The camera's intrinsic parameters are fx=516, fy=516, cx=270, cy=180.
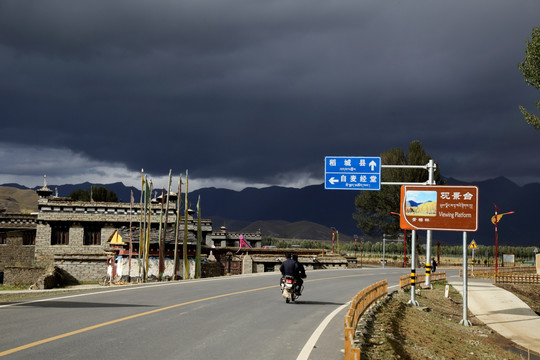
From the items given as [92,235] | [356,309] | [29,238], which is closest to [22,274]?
[92,235]

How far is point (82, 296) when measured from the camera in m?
18.0

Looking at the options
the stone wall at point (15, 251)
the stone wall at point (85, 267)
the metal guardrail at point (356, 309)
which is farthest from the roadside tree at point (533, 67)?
the stone wall at point (15, 251)

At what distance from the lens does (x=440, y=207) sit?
67.3ft

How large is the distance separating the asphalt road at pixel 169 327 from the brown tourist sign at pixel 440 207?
4.86 m

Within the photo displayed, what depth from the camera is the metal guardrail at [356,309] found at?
7.83 metres

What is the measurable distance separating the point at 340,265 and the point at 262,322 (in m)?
43.7

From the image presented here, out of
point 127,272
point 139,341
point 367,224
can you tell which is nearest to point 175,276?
point 127,272

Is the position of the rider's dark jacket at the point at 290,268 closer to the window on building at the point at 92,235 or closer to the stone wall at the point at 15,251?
the window on building at the point at 92,235

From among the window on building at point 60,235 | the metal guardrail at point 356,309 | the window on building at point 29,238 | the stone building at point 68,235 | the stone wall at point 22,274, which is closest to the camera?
the metal guardrail at point 356,309

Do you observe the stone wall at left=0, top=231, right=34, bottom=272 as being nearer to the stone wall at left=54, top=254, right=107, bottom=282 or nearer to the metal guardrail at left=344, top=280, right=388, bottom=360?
the stone wall at left=54, top=254, right=107, bottom=282

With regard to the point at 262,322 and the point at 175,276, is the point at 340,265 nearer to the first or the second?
the point at 175,276

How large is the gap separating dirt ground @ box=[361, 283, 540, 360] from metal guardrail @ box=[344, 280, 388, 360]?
1.73 feet

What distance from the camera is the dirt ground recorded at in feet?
42.2

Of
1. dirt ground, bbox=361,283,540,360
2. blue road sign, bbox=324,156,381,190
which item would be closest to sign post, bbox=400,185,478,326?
dirt ground, bbox=361,283,540,360
